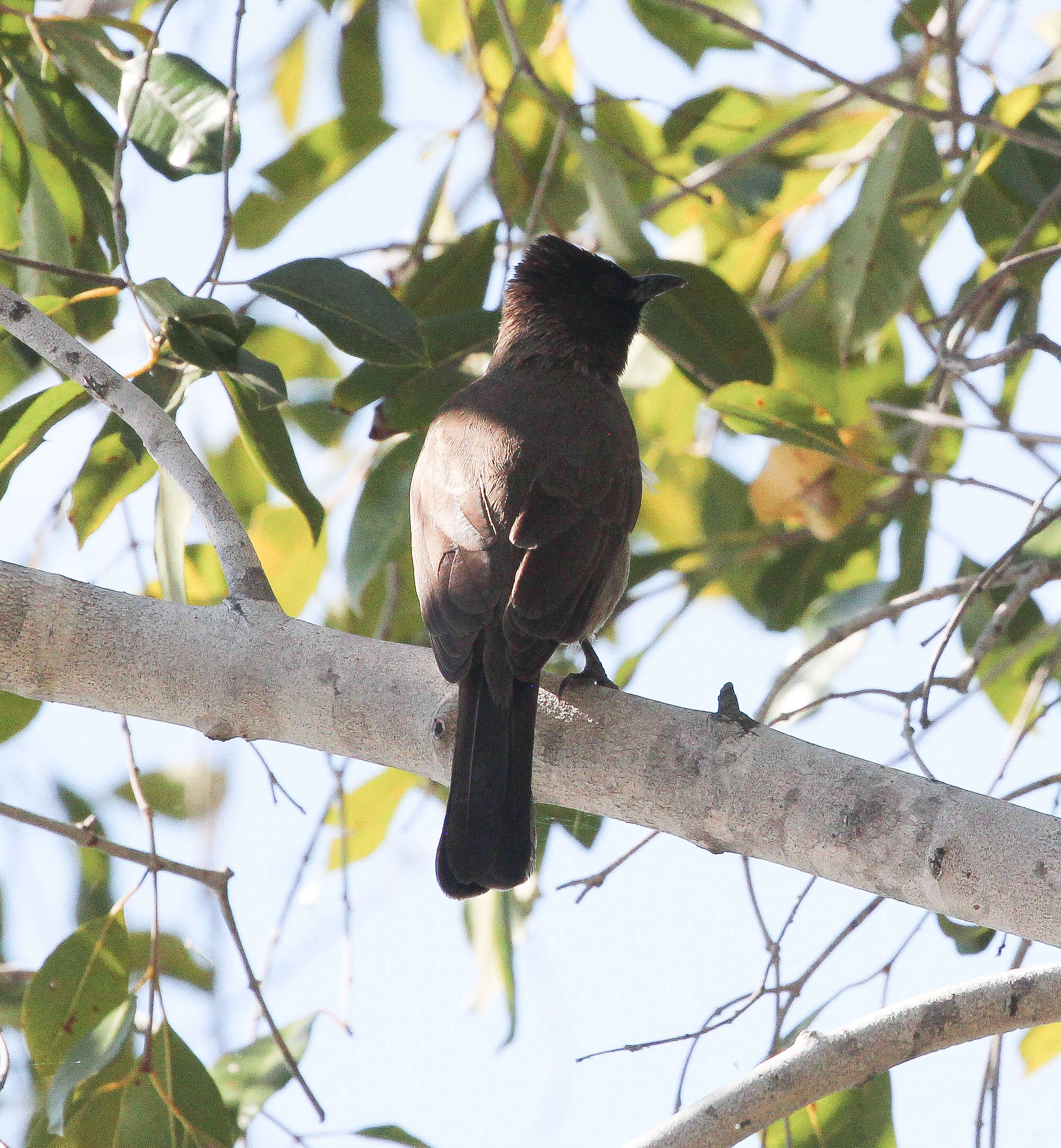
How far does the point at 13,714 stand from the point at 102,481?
534 mm

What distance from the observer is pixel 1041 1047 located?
351cm

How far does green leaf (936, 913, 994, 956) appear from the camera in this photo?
267cm

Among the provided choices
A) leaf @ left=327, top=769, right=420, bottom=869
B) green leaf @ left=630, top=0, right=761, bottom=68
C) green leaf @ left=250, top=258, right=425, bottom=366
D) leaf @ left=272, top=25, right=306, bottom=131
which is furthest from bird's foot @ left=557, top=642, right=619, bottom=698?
leaf @ left=272, top=25, right=306, bottom=131

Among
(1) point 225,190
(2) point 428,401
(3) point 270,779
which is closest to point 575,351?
(2) point 428,401

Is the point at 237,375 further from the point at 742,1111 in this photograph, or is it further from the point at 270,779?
the point at 742,1111

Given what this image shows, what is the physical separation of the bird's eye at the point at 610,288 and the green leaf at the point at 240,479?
120 cm

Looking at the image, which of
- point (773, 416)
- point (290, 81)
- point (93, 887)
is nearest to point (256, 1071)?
point (93, 887)

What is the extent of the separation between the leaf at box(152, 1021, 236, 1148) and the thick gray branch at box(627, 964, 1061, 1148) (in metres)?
1.22

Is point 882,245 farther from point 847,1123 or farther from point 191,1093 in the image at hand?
point 191,1093

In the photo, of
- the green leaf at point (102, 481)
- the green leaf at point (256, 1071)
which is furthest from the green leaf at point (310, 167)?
the green leaf at point (256, 1071)

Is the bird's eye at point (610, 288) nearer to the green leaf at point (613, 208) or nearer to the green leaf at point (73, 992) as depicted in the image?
the green leaf at point (613, 208)

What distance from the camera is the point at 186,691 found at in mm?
2135

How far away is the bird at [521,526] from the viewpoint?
2.37 m

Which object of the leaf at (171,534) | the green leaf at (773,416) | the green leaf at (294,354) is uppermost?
the green leaf at (294,354)
